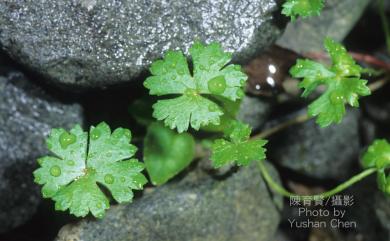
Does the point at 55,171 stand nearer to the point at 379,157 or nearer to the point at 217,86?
the point at 217,86

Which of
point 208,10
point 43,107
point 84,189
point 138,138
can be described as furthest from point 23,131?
point 208,10

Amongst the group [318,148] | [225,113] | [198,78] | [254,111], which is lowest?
[318,148]

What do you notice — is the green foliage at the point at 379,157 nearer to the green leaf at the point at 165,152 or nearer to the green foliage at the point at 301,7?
the green foliage at the point at 301,7

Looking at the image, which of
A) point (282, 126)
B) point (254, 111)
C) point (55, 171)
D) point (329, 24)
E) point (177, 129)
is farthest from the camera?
point (329, 24)

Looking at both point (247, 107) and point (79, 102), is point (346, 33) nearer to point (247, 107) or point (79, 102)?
point (247, 107)

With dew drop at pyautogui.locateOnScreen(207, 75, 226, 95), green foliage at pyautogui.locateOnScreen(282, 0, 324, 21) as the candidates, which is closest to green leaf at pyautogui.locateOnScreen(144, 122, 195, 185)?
dew drop at pyautogui.locateOnScreen(207, 75, 226, 95)

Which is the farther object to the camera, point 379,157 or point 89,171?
point 379,157

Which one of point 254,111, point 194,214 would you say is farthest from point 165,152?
point 254,111

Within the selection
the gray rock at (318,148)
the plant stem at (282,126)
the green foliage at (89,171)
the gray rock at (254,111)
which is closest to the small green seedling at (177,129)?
the green foliage at (89,171)
